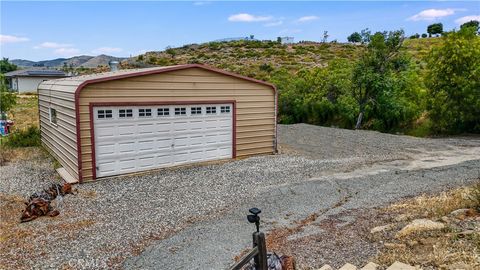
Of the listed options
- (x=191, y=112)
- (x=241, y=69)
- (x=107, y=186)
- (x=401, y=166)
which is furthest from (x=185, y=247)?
(x=241, y=69)

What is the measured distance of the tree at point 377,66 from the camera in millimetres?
18203

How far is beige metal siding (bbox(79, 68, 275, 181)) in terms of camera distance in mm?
9375

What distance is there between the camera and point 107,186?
902 centimetres

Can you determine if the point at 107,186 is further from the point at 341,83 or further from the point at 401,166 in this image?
the point at 341,83

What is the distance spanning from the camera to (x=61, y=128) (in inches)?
431

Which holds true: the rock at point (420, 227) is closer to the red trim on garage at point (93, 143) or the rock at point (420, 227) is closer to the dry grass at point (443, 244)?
the dry grass at point (443, 244)

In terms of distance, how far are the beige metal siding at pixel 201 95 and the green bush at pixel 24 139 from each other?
718cm

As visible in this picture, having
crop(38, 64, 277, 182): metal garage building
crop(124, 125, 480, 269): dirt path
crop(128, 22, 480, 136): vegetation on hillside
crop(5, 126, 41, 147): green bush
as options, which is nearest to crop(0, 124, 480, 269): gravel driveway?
crop(124, 125, 480, 269): dirt path

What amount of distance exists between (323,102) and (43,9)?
15477 mm

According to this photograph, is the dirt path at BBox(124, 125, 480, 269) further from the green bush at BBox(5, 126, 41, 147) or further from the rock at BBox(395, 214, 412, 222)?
the green bush at BBox(5, 126, 41, 147)

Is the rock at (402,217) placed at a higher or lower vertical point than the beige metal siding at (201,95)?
lower

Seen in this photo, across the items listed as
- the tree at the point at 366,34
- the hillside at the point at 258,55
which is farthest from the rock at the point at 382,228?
the hillside at the point at 258,55

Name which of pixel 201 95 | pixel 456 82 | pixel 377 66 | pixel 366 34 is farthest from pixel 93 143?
pixel 366 34

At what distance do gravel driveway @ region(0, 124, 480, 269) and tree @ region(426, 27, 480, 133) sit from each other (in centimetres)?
342
